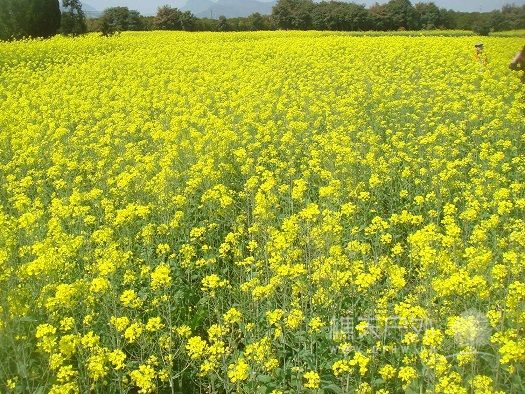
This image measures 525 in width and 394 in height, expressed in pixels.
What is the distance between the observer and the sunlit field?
3.15 m

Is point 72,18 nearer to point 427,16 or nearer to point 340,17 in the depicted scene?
point 340,17

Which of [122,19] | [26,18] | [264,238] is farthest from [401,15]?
[264,238]

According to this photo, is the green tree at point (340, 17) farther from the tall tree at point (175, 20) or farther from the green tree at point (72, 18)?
the green tree at point (72, 18)

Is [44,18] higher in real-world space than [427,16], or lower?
higher

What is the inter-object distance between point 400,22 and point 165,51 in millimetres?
20752

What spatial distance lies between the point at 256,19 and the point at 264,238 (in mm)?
38988

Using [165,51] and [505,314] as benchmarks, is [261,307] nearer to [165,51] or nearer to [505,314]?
[505,314]

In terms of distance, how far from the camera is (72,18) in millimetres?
28250

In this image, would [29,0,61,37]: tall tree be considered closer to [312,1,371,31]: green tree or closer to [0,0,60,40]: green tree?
[0,0,60,40]: green tree

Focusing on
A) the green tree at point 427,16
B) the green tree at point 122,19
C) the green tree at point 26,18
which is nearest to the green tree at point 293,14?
the green tree at point 427,16

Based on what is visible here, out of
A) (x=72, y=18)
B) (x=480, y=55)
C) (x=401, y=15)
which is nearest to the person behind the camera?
(x=480, y=55)

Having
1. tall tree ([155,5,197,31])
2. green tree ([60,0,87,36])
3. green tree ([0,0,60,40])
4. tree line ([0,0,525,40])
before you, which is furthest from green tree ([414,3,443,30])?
green tree ([0,0,60,40])

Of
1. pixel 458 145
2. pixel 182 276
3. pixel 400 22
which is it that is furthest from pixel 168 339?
pixel 400 22

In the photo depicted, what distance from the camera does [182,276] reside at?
180 inches
